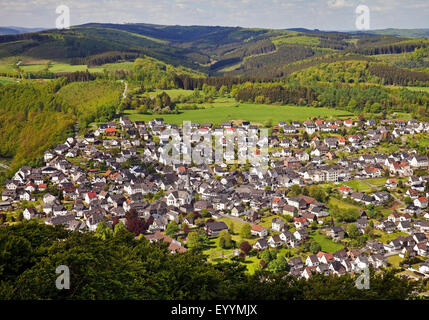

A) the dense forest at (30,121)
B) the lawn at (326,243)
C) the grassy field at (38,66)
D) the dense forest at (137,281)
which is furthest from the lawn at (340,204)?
the grassy field at (38,66)

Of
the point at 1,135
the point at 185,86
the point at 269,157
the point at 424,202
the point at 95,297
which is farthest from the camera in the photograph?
the point at 185,86

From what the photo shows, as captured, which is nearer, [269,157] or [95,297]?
[95,297]

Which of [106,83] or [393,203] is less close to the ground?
[106,83]

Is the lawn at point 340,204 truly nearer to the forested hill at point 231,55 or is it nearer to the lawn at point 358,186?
the lawn at point 358,186

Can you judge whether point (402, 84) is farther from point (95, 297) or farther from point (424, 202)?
point (95, 297)

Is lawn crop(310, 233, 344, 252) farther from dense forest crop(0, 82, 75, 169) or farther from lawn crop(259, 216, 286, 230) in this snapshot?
dense forest crop(0, 82, 75, 169)

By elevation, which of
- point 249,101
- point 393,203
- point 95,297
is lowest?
point 393,203

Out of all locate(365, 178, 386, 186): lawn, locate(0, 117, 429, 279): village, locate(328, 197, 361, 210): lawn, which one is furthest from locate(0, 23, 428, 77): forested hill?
locate(328, 197, 361, 210): lawn

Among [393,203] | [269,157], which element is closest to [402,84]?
[269,157]
